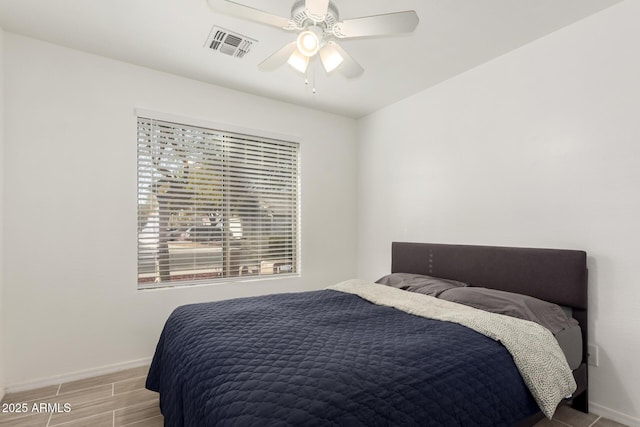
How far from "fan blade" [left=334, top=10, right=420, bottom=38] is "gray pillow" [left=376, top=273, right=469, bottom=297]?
1.89 meters

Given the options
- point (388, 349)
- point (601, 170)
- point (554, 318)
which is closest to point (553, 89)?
point (601, 170)

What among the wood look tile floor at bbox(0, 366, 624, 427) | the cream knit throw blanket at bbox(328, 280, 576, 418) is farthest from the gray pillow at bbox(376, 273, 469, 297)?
the wood look tile floor at bbox(0, 366, 624, 427)

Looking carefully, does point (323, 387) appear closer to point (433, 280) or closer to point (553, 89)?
point (433, 280)

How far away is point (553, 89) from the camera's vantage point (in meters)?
2.38

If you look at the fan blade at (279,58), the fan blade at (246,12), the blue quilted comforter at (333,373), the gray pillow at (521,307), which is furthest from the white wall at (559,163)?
the fan blade at (246,12)

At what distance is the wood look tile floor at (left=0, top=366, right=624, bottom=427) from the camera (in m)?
2.03

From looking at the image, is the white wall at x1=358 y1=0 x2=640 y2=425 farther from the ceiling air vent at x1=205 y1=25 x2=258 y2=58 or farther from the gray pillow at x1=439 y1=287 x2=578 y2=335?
the ceiling air vent at x1=205 y1=25 x2=258 y2=58

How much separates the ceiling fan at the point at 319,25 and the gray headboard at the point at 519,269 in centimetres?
180

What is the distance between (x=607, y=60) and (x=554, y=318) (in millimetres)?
1707

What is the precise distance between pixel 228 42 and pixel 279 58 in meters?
0.67

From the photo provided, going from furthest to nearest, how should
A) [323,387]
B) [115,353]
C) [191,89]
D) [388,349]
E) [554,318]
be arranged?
[191,89] < [115,353] < [554,318] < [388,349] < [323,387]

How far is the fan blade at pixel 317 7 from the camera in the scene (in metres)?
1.60

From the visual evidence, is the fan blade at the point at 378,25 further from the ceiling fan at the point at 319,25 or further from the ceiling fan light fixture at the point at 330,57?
the ceiling fan light fixture at the point at 330,57

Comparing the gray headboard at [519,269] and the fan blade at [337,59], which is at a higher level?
the fan blade at [337,59]
